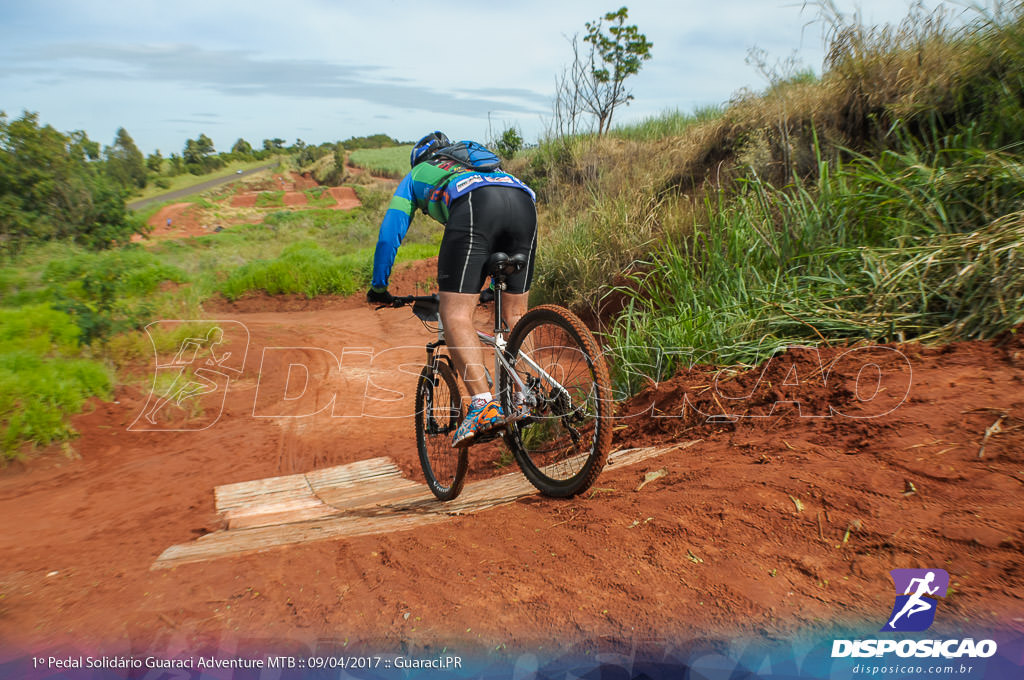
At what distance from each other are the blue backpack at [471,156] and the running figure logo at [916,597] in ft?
8.50

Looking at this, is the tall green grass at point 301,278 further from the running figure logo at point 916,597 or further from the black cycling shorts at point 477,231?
the running figure logo at point 916,597

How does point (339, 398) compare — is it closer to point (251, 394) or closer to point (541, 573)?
point (251, 394)

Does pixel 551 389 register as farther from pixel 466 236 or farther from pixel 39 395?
pixel 39 395

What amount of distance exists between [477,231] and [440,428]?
1.39 metres

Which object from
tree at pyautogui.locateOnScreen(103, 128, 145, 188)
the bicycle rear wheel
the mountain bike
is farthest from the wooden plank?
tree at pyautogui.locateOnScreen(103, 128, 145, 188)

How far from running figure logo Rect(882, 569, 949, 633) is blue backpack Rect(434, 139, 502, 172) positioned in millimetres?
2590

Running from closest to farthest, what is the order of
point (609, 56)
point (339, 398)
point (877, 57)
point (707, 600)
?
point (707, 600) → point (877, 57) → point (339, 398) → point (609, 56)

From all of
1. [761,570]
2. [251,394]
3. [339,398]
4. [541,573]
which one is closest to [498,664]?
[541,573]

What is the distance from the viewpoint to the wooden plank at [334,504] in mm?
3225

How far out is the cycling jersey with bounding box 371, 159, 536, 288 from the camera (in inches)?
128

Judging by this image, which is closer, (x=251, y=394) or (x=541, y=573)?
(x=541, y=573)

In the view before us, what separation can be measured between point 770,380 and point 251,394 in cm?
611

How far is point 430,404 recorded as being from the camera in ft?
13.1

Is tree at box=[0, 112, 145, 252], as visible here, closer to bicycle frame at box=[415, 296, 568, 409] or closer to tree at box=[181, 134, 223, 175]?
bicycle frame at box=[415, 296, 568, 409]
